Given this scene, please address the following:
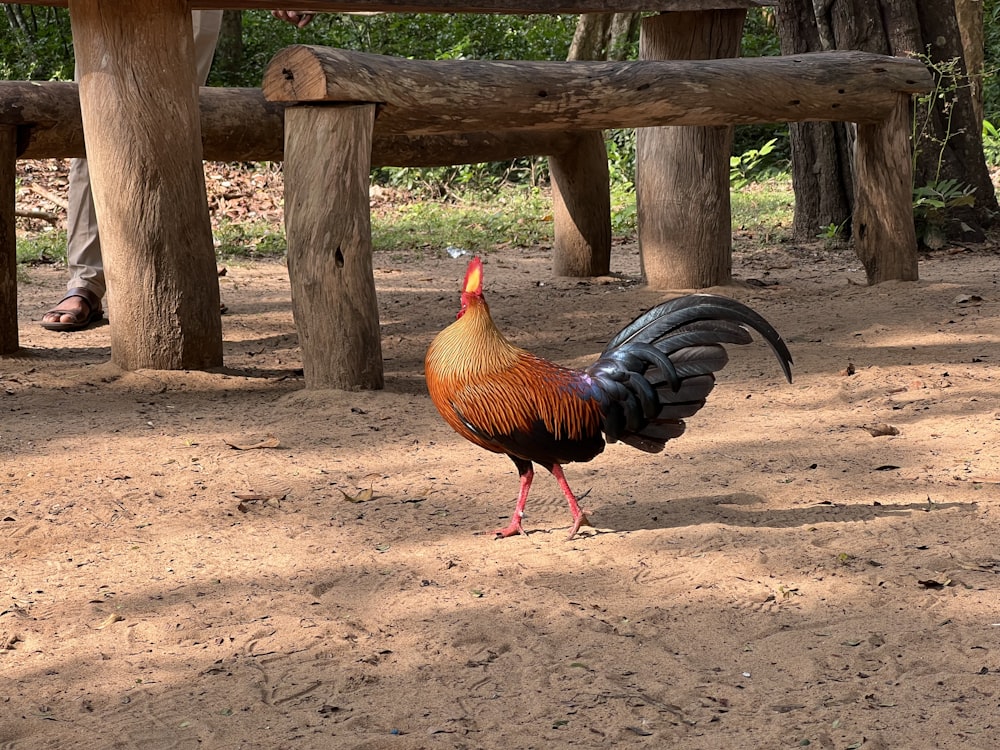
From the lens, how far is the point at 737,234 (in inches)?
382

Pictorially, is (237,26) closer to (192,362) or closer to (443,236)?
(443,236)

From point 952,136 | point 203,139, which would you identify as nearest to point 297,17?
point 203,139

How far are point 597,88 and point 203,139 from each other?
209cm

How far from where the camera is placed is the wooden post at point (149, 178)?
4891 millimetres

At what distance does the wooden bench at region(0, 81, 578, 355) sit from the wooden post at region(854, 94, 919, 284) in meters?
2.03

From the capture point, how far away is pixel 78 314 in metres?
6.50

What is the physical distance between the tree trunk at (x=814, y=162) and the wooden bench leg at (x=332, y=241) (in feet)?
15.9

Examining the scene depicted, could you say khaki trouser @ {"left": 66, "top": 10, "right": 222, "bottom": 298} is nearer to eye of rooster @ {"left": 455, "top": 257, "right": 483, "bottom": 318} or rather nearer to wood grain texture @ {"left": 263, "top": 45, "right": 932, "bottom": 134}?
wood grain texture @ {"left": 263, "top": 45, "right": 932, "bottom": 134}

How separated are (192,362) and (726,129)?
11.5ft

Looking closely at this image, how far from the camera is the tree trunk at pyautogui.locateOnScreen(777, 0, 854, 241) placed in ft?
28.3

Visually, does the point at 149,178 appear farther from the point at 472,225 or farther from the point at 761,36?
the point at 761,36

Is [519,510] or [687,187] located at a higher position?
[687,187]

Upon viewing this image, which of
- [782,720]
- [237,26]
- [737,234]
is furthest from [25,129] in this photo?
[237,26]

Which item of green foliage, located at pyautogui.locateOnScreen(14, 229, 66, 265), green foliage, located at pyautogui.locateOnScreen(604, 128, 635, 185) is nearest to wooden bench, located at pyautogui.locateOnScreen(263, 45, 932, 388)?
green foliage, located at pyautogui.locateOnScreen(14, 229, 66, 265)
